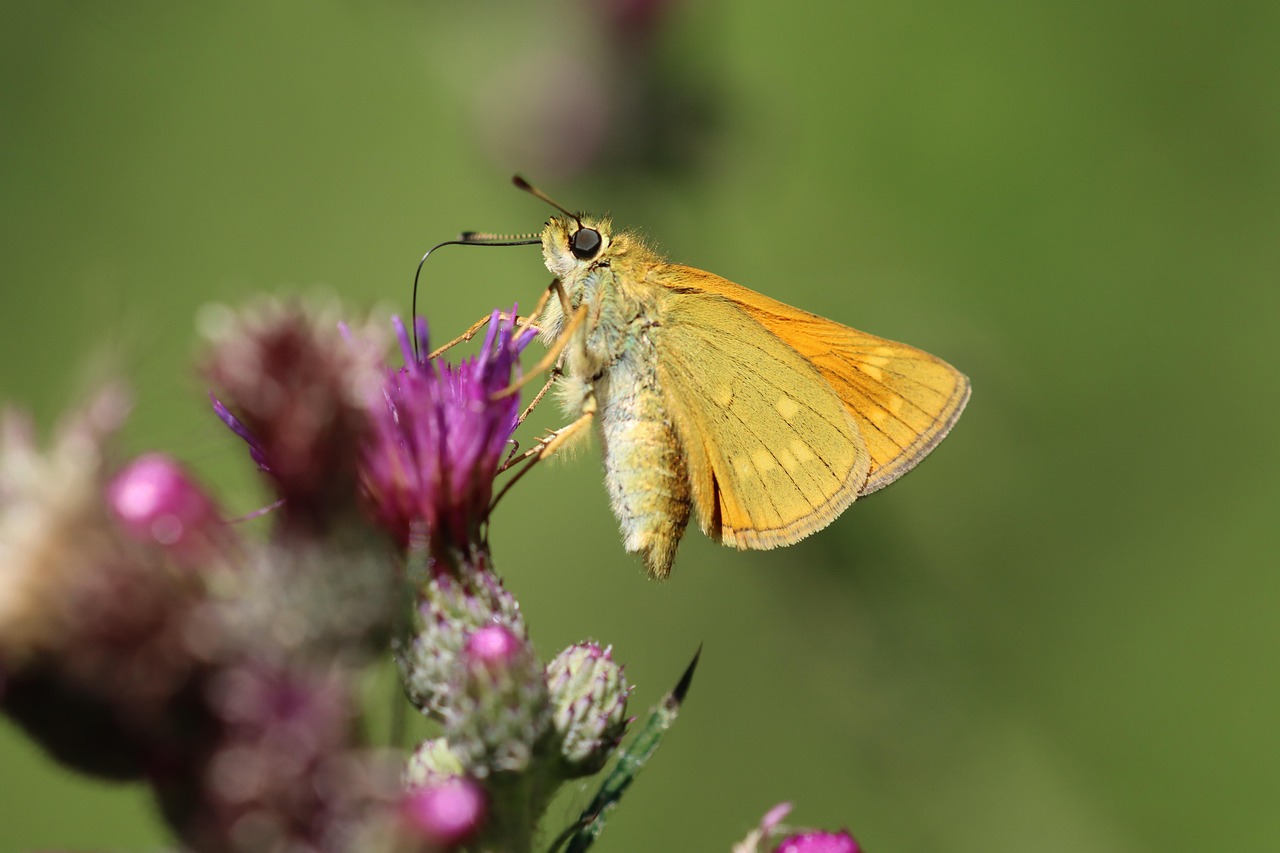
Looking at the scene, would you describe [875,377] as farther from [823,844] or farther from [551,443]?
[823,844]

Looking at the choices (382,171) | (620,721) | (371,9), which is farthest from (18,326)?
(620,721)

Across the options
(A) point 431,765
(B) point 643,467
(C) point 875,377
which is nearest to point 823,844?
(A) point 431,765

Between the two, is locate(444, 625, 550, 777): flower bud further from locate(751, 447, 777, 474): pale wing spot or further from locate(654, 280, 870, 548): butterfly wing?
locate(751, 447, 777, 474): pale wing spot

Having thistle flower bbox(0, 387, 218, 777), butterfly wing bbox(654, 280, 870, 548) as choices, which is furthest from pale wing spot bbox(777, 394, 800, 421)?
thistle flower bbox(0, 387, 218, 777)

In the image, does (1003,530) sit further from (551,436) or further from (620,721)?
(620,721)

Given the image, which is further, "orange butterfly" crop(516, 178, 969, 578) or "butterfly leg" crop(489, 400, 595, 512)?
"orange butterfly" crop(516, 178, 969, 578)

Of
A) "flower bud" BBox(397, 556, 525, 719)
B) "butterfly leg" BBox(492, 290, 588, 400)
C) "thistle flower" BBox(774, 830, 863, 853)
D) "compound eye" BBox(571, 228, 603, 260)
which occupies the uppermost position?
"compound eye" BBox(571, 228, 603, 260)
